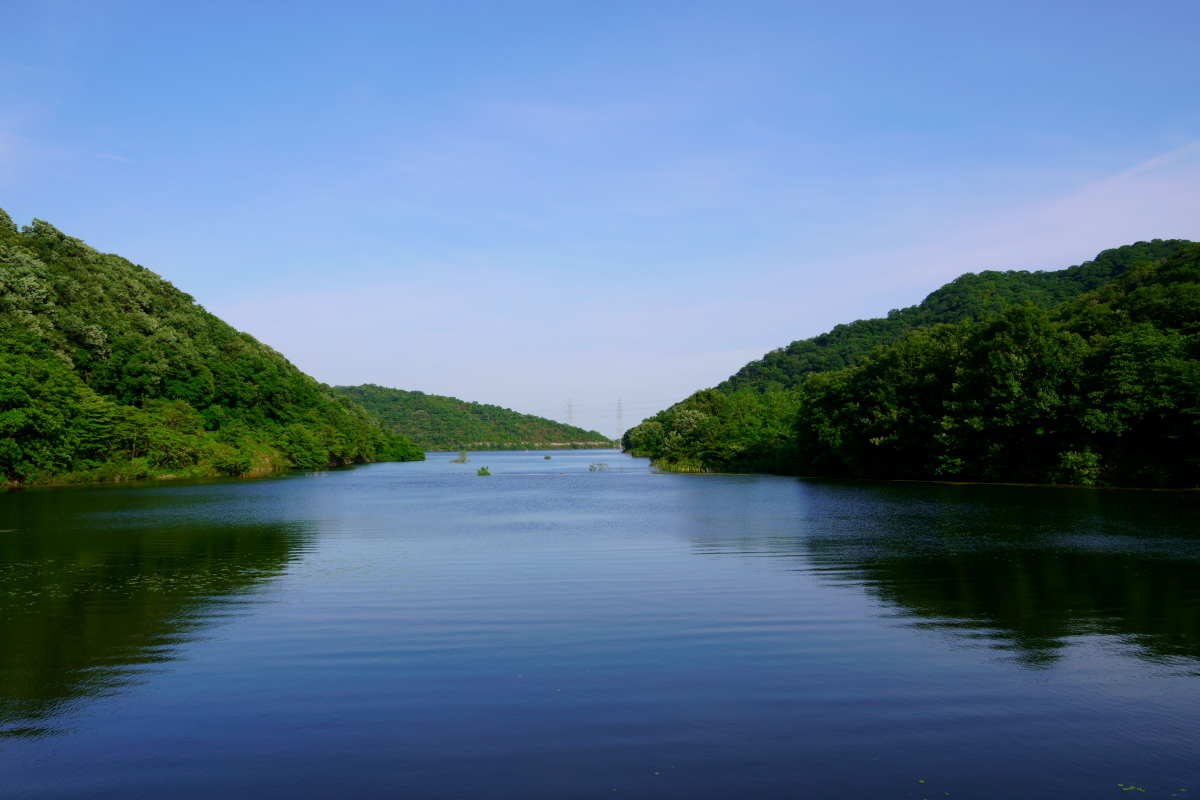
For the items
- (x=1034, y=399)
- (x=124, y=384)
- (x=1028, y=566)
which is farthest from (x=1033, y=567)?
(x=124, y=384)

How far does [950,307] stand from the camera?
141250 millimetres

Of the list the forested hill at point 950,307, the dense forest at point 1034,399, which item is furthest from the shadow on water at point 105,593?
the forested hill at point 950,307

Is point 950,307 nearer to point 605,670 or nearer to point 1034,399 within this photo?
point 1034,399

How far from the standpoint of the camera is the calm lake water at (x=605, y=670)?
6375 mm

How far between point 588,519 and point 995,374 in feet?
108

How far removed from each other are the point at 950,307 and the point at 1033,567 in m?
137

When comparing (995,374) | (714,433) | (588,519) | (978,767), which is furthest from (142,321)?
(978,767)

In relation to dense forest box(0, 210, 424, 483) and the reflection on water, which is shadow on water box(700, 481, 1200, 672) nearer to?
the reflection on water

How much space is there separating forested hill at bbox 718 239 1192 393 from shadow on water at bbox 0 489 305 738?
326 feet

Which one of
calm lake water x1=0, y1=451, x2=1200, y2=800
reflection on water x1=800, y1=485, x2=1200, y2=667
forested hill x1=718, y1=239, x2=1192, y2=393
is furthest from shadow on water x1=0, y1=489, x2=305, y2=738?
forested hill x1=718, y1=239, x2=1192, y2=393

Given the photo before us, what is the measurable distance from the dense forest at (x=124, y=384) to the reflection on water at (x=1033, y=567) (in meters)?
52.6

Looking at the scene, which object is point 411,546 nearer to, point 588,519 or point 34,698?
point 588,519

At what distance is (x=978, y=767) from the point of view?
6.40 m

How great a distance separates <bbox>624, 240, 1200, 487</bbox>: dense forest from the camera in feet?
138
